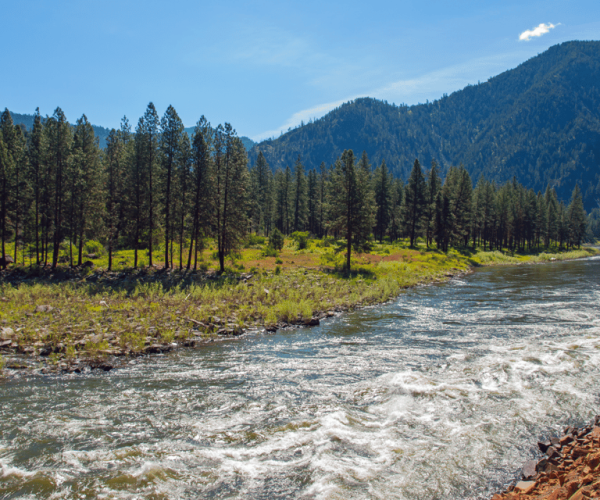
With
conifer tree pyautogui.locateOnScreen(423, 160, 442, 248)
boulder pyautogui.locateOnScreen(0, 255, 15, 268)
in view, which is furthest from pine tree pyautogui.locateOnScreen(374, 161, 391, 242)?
boulder pyautogui.locateOnScreen(0, 255, 15, 268)

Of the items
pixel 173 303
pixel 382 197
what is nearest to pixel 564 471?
pixel 173 303

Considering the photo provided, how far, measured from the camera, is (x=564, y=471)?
6.11m

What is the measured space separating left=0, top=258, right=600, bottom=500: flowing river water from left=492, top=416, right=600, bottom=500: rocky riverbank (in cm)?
50

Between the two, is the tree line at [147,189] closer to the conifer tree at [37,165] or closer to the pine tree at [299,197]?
the conifer tree at [37,165]

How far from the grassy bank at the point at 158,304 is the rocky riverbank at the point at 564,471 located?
12461mm

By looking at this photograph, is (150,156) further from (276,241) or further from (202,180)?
(276,241)

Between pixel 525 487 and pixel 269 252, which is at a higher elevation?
pixel 269 252

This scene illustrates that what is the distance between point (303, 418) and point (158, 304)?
14184 millimetres

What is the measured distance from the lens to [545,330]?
669 inches

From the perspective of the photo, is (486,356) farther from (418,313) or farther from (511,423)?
(418,313)

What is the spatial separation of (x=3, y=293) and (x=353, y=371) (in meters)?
23.4

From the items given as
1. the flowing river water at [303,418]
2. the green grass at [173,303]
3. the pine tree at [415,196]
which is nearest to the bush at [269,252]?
the green grass at [173,303]

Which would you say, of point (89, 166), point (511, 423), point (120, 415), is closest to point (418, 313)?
point (511, 423)

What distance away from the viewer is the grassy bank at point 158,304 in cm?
1402
